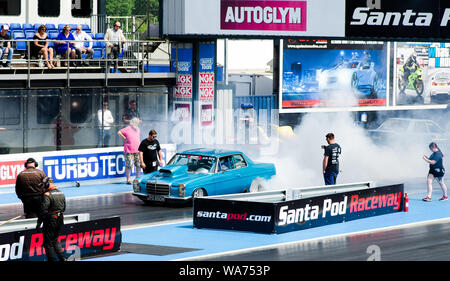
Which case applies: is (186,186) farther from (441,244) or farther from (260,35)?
(260,35)

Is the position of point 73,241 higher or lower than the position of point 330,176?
lower

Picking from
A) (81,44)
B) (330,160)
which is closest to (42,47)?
(81,44)

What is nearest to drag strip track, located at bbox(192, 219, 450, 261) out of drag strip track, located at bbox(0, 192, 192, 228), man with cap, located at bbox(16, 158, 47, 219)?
man with cap, located at bbox(16, 158, 47, 219)

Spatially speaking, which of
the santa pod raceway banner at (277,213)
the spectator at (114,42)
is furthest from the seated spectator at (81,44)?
the santa pod raceway banner at (277,213)

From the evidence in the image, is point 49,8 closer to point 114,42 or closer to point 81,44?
point 114,42

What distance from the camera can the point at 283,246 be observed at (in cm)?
1662

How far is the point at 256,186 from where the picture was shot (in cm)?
2277

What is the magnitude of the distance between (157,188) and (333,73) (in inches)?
693

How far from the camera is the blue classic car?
829 inches

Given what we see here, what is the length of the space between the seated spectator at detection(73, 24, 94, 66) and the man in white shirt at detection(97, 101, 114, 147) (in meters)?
1.60

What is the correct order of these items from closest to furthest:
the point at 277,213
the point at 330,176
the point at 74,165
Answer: the point at 277,213, the point at 330,176, the point at 74,165

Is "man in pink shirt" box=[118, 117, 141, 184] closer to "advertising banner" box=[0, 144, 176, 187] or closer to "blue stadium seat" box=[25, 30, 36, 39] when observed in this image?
"advertising banner" box=[0, 144, 176, 187]
